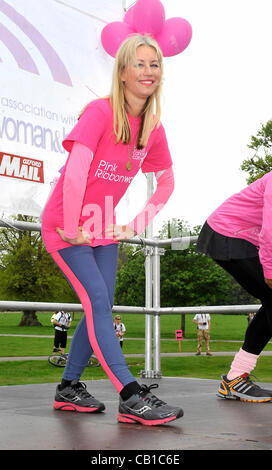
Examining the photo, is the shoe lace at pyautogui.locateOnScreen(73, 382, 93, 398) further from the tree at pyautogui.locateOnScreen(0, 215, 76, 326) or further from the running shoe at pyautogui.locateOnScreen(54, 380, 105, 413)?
the tree at pyautogui.locateOnScreen(0, 215, 76, 326)

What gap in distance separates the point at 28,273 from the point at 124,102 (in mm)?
32340

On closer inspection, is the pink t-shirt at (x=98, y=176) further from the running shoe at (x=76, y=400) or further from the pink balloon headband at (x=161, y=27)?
the pink balloon headband at (x=161, y=27)

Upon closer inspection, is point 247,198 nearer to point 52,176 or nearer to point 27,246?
point 52,176

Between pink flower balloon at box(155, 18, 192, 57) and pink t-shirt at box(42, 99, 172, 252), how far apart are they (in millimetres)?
1276

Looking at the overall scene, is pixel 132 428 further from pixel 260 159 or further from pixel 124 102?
pixel 260 159

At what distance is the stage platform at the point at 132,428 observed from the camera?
1657mm

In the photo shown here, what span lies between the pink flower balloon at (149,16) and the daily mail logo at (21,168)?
1.05m

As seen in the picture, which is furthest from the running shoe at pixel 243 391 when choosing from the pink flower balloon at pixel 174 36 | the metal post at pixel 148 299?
the pink flower balloon at pixel 174 36

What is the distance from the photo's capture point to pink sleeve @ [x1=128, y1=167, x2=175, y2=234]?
2633mm

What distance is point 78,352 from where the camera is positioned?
8.30ft

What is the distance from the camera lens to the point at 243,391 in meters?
2.82

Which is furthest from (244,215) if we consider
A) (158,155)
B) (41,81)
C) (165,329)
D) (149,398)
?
(165,329)

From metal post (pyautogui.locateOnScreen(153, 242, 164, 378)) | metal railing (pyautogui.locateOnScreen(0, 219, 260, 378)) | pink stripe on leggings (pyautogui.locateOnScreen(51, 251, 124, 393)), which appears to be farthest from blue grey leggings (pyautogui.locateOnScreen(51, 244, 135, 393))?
metal post (pyautogui.locateOnScreen(153, 242, 164, 378))
